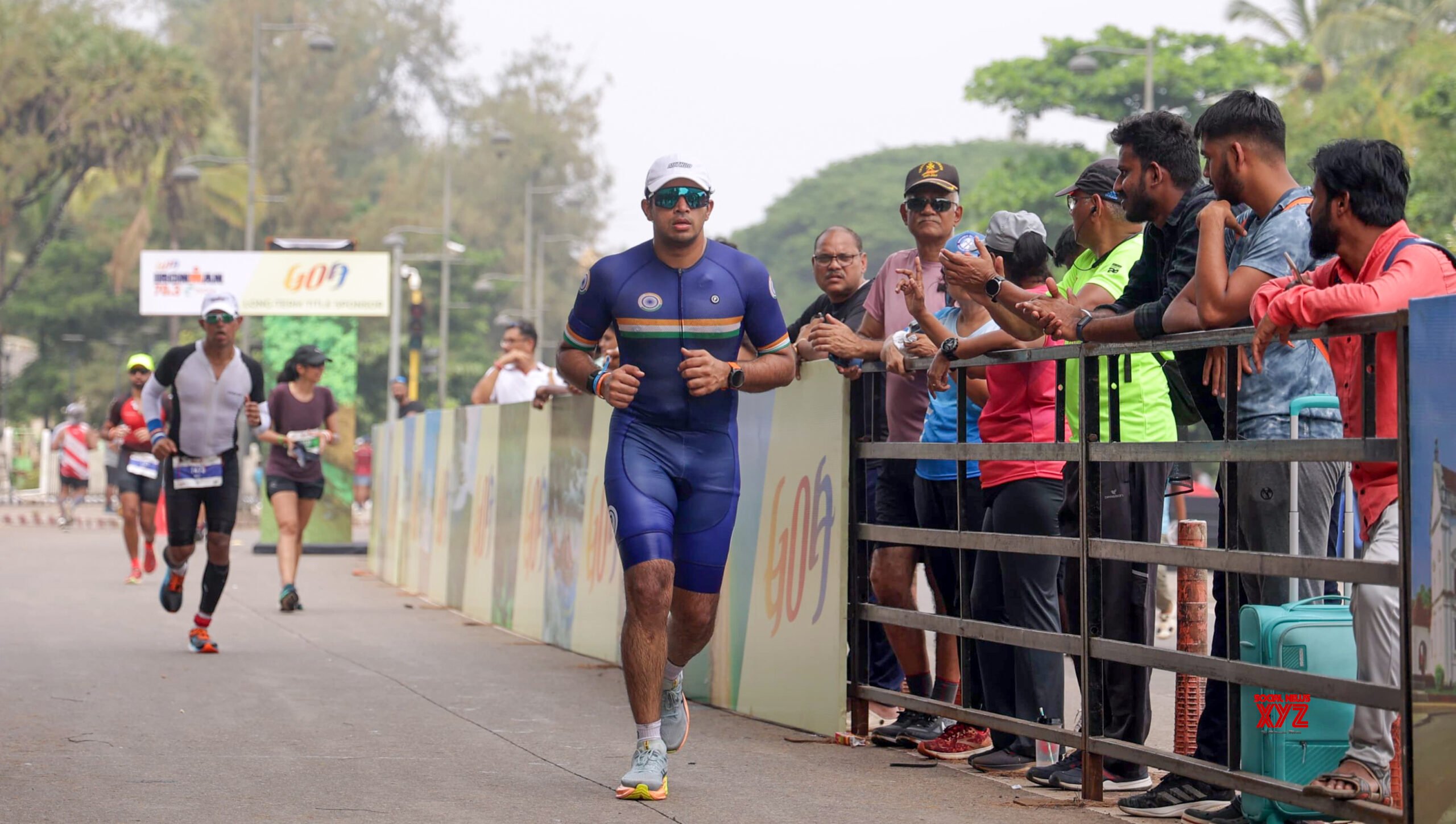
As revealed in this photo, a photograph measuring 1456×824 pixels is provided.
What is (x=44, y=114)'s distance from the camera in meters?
54.6

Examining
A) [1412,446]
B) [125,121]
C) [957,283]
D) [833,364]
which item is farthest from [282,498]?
[125,121]

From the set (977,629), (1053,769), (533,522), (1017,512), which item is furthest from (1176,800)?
(533,522)

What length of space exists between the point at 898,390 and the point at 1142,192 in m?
1.98

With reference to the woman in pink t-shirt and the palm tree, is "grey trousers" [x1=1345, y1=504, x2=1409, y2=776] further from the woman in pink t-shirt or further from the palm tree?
the palm tree

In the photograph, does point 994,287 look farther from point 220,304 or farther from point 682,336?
point 220,304

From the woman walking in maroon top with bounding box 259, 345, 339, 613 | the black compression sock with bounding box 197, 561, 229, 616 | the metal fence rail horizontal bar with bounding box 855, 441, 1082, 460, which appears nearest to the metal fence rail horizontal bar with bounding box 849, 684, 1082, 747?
the metal fence rail horizontal bar with bounding box 855, 441, 1082, 460

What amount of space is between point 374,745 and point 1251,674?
11.8 feet

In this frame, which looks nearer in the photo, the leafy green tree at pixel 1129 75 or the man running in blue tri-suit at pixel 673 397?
the man running in blue tri-suit at pixel 673 397

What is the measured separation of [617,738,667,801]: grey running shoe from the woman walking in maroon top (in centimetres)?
854

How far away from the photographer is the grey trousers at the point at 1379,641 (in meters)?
4.91

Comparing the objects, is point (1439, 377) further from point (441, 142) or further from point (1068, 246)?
point (441, 142)

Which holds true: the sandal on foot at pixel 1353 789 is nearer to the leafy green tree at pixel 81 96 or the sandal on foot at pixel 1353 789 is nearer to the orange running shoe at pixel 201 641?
the orange running shoe at pixel 201 641

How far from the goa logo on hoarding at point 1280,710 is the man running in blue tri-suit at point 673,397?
6.91 ft

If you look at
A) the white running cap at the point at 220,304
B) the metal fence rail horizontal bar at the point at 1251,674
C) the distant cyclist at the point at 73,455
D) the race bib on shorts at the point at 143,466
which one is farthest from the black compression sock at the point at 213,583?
the distant cyclist at the point at 73,455
